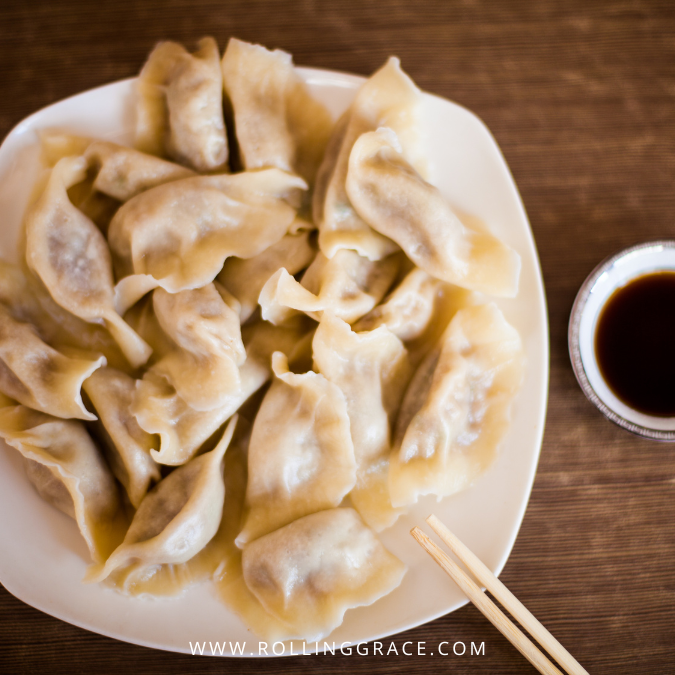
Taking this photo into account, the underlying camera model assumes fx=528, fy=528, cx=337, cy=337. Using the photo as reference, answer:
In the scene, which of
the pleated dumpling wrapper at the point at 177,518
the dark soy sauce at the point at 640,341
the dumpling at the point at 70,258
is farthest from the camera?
the dark soy sauce at the point at 640,341

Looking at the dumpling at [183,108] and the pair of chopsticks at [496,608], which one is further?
the dumpling at [183,108]

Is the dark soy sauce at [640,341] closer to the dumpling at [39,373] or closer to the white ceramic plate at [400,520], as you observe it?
the white ceramic plate at [400,520]

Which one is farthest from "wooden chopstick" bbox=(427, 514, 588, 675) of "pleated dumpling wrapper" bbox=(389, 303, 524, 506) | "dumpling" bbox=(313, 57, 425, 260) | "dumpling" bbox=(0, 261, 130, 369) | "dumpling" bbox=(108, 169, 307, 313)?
"dumpling" bbox=(0, 261, 130, 369)

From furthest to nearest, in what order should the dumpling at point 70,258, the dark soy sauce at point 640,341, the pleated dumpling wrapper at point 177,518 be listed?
the dark soy sauce at point 640,341 < the dumpling at point 70,258 < the pleated dumpling wrapper at point 177,518

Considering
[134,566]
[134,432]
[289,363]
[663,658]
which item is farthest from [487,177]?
[663,658]

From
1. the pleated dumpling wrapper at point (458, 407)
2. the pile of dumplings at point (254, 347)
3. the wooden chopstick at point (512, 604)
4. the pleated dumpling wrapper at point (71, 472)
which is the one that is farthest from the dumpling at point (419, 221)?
the pleated dumpling wrapper at point (71, 472)

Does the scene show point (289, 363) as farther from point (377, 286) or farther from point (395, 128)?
point (395, 128)

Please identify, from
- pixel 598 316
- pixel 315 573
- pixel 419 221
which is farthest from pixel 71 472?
pixel 598 316
